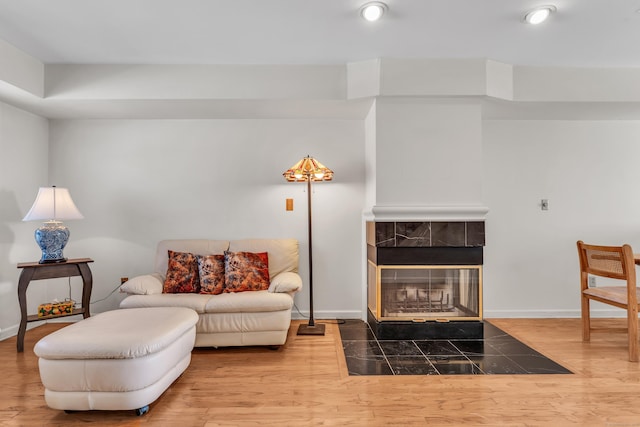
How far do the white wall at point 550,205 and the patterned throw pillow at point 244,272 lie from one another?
241 cm

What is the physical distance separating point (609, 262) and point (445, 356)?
1.51 metres

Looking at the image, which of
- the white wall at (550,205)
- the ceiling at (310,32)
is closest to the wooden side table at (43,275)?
the ceiling at (310,32)

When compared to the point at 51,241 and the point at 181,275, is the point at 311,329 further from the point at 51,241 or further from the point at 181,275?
the point at 51,241

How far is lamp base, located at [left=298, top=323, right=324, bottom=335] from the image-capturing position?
12.0 feet

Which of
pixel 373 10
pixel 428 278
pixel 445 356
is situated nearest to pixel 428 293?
pixel 428 278

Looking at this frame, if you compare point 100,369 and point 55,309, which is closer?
point 100,369

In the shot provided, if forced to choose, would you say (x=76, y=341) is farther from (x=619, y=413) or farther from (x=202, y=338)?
(x=619, y=413)

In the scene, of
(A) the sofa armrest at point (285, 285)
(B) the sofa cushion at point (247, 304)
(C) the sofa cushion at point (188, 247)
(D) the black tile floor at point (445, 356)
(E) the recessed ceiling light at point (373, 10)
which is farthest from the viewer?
(C) the sofa cushion at point (188, 247)

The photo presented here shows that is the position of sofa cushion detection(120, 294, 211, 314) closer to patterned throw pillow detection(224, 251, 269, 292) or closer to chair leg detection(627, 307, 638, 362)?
patterned throw pillow detection(224, 251, 269, 292)

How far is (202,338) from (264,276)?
0.78m

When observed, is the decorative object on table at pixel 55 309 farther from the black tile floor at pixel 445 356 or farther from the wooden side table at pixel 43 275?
the black tile floor at pixel 445 356

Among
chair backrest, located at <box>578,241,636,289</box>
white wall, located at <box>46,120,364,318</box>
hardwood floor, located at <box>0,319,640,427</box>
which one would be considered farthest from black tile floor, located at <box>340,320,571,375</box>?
white wall, located at <box>46,120,364,318</box>

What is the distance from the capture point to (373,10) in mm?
2615

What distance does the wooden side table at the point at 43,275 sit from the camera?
3281 mm
